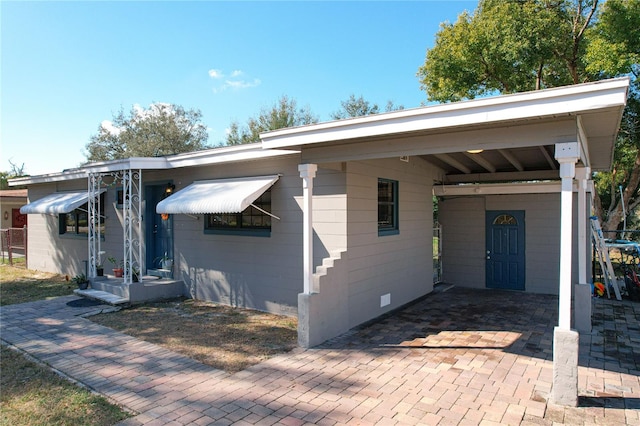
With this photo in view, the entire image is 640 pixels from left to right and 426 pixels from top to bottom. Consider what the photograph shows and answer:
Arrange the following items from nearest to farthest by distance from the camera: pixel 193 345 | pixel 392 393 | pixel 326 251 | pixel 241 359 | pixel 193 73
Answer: pixel 392 393 < pixel 241 359 < pixel 193 345 < pixel 326 251 < pixel 193 73

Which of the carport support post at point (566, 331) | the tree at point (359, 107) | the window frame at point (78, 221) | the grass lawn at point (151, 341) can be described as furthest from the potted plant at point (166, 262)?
the tree at point (359, 107)

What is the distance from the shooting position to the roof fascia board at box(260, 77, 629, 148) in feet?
11.4

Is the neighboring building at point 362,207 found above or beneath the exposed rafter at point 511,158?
beneath

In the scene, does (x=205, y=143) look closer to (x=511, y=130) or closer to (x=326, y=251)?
(x=326, y=251)

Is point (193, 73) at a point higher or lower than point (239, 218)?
higher

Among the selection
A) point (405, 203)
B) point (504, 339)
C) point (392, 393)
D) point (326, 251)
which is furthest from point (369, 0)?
point (392, 393)

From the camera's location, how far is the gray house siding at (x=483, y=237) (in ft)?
31.2

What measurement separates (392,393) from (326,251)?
9.39ft

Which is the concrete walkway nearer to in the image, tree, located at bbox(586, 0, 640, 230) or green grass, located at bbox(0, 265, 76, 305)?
green grass, located at bbox(0, 265, 76, 305)

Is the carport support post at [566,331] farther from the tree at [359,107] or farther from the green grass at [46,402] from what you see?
the tree at [359,107]

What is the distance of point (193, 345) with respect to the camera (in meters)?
5.73

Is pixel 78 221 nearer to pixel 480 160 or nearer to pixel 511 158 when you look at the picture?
pixel 480 160

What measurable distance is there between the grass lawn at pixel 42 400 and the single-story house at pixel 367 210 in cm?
262

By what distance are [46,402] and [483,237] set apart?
954 centimetres
